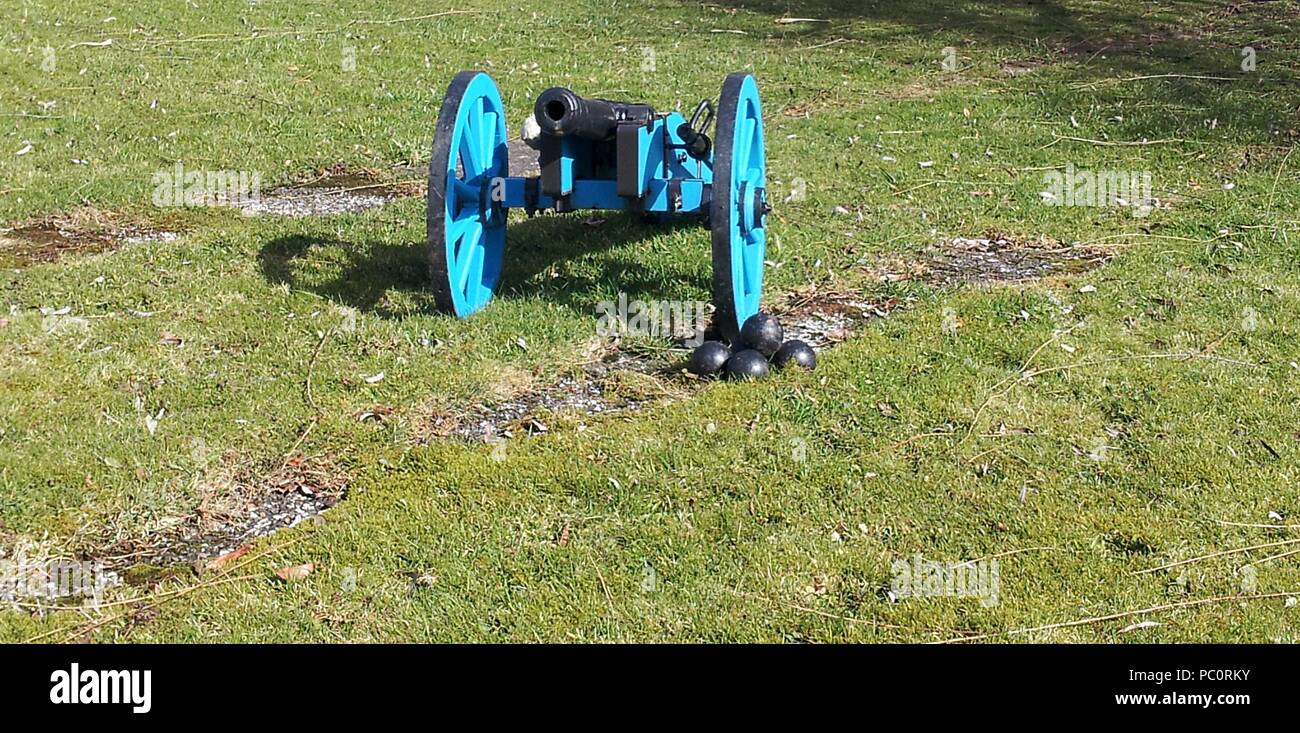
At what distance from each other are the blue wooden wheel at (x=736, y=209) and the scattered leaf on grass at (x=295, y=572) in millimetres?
2460

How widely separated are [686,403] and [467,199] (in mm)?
1798

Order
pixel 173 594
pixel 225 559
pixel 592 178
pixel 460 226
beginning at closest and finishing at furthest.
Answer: pixel 173 594 → pixel 225 559 → pixel 460 226 → pixel 592 178

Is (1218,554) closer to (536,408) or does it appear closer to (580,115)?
(536,408)

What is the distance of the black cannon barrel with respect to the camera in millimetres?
6281

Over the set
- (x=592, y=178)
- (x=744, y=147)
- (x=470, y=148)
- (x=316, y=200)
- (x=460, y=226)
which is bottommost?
(x=316, y=200)

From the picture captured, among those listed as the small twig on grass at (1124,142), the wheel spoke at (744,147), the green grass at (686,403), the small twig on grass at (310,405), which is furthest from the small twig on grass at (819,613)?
the small twig on grass at (1124,142)

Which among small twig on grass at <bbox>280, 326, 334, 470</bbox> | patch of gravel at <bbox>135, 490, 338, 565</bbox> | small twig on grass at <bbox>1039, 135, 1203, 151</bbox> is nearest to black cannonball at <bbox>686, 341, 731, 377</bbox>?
small twig on grass at <bbox>280, 326, 334, 470</bbox>

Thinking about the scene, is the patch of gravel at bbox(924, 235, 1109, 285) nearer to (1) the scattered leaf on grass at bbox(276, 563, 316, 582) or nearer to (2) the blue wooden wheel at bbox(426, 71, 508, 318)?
(2) the blue wooden wheel at bbox(426, 71, 508, 318)

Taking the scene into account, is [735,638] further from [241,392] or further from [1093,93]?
[1093,93]

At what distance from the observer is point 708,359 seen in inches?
248

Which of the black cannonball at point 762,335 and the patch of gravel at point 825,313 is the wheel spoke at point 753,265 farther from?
the black cannonball at point 762,335

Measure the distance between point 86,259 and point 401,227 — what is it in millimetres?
2015

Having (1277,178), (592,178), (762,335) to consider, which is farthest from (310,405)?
(1277,178)

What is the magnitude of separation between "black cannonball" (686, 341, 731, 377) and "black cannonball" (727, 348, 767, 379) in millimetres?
57
